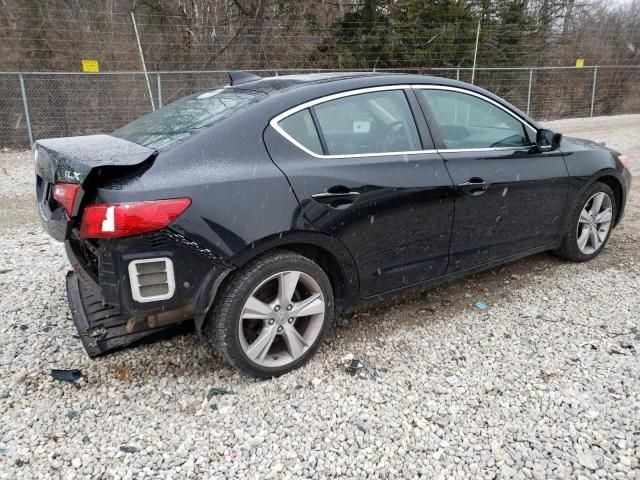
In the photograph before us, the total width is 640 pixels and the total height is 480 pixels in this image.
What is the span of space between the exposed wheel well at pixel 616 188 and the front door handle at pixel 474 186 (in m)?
1.58

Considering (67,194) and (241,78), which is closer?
(67,194)

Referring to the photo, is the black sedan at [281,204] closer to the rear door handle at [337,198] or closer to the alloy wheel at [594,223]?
the rear door handle at [337,198]

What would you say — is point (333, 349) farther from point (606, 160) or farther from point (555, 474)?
point (606, 160)

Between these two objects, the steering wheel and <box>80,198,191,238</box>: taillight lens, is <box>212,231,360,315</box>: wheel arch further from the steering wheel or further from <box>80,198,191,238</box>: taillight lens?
the steering wheel

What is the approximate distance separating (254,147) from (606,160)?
3.22 m

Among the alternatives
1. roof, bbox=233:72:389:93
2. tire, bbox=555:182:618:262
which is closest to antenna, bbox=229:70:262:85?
roof, bbox=233:72:389:93

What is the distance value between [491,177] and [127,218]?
7.78 feet

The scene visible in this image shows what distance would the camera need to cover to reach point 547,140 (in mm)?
3963

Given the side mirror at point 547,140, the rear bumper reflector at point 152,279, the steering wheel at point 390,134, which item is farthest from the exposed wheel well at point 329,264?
the side mirror at point 547,140

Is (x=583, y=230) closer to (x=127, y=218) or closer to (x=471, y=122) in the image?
(x=471, y=122)

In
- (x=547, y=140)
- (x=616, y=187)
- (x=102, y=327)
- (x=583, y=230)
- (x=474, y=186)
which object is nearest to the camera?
(x=102, y=327)

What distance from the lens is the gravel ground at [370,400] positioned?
2322mm

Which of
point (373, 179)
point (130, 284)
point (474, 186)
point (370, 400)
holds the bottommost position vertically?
point (370, 400)

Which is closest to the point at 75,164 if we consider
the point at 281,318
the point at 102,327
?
the point at 102,327
